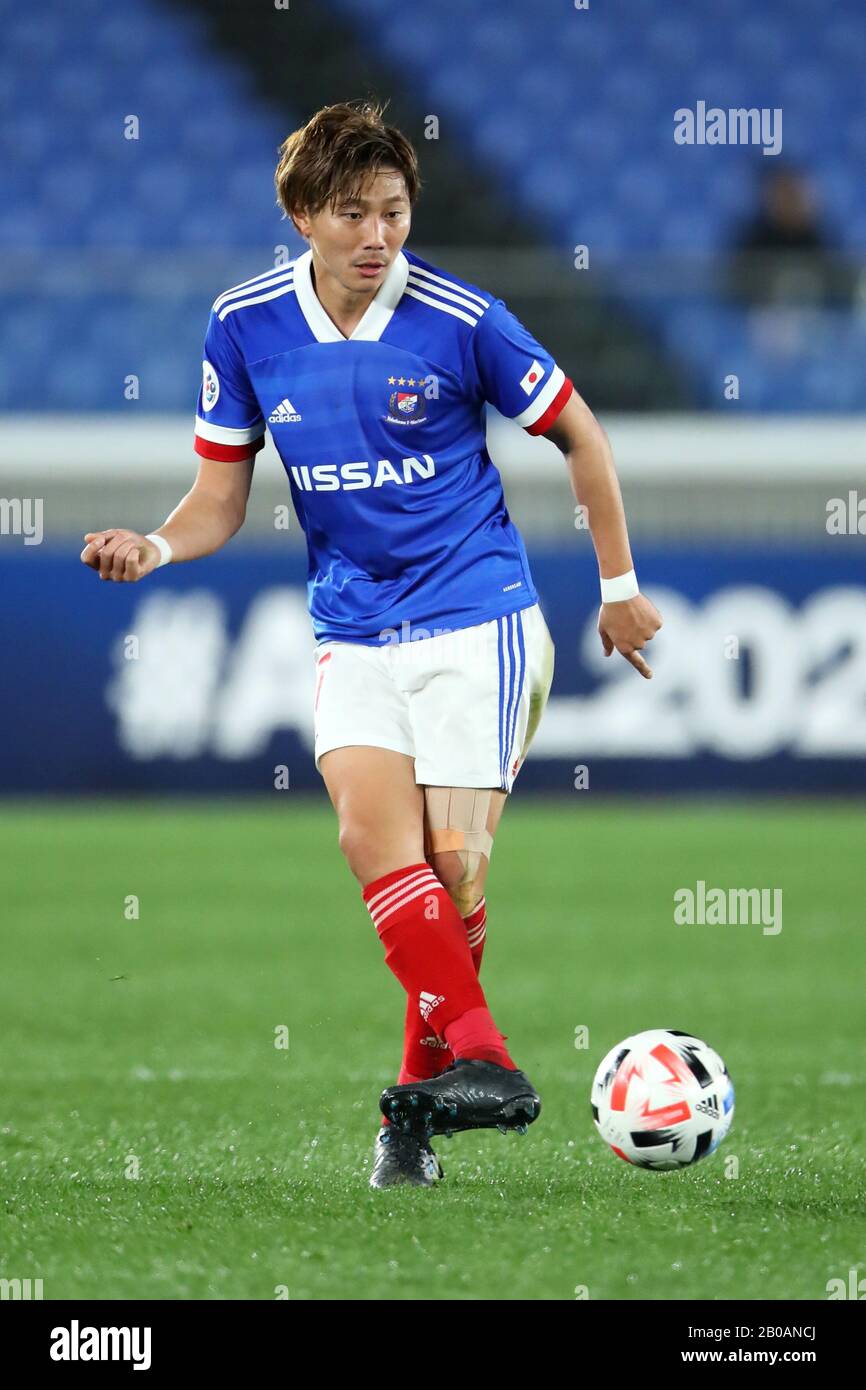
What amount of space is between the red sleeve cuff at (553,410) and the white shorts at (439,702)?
0.37m

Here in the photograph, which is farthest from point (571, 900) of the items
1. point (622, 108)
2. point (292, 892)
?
point (622, 108)

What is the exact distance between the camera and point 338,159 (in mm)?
3594

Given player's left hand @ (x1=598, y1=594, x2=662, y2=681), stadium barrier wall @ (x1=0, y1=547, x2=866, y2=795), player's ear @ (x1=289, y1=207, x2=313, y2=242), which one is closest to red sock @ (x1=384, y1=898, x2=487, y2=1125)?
player's left hand @ (x1=598, y1=594, x2=662, y2=681)

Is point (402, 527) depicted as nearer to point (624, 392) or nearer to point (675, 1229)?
point (675, 1229)

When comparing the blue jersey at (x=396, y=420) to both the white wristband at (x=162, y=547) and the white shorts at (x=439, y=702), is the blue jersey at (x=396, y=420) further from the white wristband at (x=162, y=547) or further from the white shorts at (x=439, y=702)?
the white wristband at (x=162, y=547)

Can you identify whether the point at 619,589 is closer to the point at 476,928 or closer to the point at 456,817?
the point at 456,817

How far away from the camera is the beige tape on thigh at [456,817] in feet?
12.3

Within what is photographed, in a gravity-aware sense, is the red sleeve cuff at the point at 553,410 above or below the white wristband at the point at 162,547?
above

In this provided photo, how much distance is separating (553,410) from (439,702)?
61 centimetres
